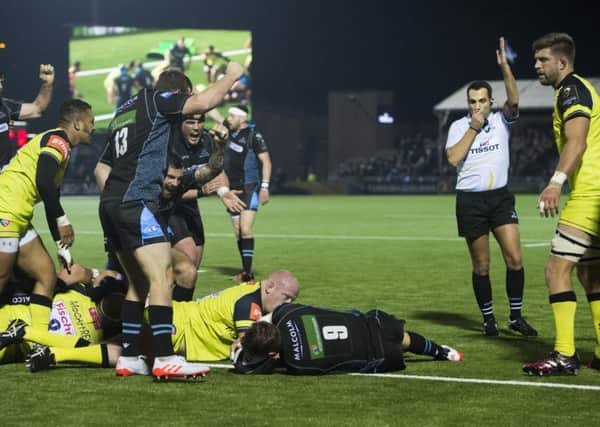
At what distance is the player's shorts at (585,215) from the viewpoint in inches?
301

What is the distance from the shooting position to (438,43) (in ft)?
193

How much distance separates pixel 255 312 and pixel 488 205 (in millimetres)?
2902

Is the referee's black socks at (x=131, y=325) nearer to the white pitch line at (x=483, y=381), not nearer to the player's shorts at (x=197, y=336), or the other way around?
the player's shorts at (x=197, y=336)

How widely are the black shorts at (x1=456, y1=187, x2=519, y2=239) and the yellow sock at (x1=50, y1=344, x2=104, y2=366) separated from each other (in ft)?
11.7

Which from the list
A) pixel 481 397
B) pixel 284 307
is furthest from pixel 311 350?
pixel 481 397

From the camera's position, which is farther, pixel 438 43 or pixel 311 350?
pixel 438 43

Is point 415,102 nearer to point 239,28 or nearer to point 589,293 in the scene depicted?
point 239,28

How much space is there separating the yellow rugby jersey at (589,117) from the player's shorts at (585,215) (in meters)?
0.05

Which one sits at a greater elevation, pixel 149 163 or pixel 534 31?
pixel 534 31

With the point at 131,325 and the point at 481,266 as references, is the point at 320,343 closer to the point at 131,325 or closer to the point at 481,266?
the point at 131,325

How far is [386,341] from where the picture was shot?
7.82m

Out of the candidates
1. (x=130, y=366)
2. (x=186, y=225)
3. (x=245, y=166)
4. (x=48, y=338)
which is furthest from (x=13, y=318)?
(x=245, y=166)

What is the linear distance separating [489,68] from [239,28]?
42.4 ft

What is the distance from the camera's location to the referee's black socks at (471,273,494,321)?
32.4 ft
